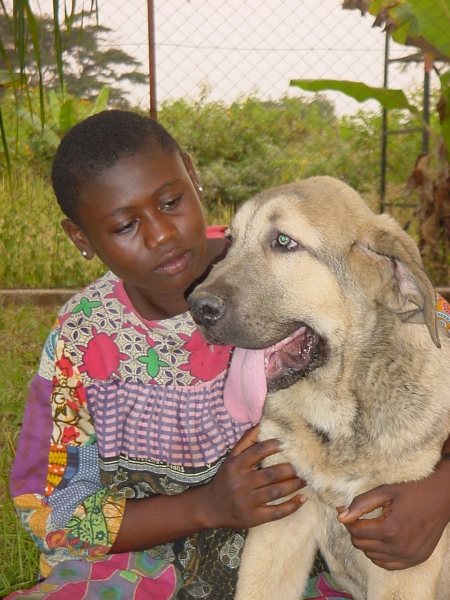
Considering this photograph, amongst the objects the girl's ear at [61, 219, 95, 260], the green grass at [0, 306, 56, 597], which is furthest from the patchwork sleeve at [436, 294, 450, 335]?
the green grass at [0, 306, 56, 597]

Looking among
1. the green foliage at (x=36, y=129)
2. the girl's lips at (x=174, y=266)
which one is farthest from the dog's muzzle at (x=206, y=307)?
the green foliage at (x=36, y=129)

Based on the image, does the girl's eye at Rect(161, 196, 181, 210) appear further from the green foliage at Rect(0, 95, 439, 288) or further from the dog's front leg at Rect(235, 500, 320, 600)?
the green foliage at Rect(0, 95, 439, 288)

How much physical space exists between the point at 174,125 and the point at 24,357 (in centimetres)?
292

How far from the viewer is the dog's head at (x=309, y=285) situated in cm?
221

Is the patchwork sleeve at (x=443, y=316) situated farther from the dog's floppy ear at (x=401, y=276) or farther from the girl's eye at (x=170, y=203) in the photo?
the girl's eye at (x=170, y=203)

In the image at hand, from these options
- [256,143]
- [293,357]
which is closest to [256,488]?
[293,357]

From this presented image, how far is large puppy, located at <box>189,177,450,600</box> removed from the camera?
2.22m

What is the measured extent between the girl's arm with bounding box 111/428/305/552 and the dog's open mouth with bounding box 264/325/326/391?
0.26m

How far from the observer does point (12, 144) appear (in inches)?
279

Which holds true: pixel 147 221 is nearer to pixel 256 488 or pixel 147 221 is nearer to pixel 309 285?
pixel 309 285

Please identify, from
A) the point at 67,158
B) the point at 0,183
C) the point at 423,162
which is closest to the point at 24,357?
the point at 0,183

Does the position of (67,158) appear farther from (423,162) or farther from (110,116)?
(423,162)

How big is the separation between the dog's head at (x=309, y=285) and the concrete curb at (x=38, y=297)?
12.4ft

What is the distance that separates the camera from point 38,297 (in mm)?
5867
